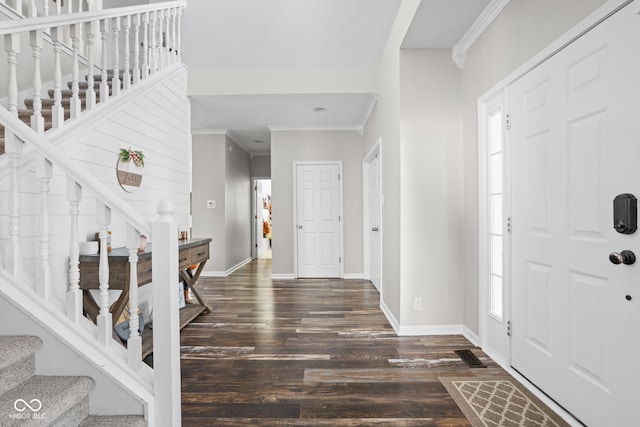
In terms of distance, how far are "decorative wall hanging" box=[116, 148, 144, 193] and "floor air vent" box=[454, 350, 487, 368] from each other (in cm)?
295

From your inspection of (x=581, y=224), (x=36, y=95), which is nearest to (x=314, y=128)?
(x=36, y=95)

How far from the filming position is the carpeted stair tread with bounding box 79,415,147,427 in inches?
58.2

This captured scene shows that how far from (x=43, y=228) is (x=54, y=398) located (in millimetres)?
711

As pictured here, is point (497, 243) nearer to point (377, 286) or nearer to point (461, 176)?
point (461, 176)

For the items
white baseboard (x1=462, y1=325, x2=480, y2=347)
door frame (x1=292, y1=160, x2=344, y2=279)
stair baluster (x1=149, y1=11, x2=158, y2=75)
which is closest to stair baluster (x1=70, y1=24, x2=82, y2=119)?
stair baluster (x1=149, y1=11, x2=158, y2=75)

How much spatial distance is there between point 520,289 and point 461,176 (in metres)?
1.16

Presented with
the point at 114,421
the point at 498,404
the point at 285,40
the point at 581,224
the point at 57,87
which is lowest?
the point at 498,404

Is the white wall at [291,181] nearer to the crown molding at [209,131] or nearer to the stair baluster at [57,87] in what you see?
the crown molding at [209,131]

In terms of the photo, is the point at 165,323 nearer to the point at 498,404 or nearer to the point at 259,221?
the point at 498,404

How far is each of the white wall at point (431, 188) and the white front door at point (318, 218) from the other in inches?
110

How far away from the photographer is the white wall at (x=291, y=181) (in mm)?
5746

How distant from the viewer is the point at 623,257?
140 centimetres

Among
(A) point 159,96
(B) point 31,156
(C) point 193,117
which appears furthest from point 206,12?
(B) point 31,156

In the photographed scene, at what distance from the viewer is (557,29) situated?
1.80 m
